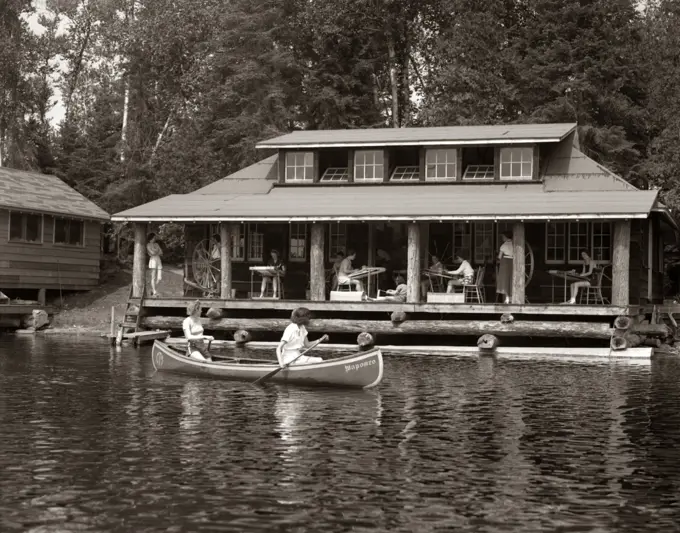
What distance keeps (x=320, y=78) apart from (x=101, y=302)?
53.5 feet

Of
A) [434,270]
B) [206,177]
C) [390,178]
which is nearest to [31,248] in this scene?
[206,177]

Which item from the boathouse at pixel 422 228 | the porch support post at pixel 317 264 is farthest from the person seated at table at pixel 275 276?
the porch support post at pixel 317 264

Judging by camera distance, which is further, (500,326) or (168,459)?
(500,326)

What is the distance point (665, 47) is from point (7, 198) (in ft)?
94.6

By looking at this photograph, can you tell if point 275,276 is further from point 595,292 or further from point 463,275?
point 595,292

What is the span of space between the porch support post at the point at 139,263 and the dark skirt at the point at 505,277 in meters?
11.4

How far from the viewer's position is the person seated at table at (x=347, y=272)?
33938 millimetres

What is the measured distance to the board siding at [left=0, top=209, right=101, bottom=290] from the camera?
4253 centimetres

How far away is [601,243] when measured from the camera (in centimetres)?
3475

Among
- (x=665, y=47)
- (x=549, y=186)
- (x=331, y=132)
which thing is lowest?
(x=549, y=186)

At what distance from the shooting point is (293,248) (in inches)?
1516

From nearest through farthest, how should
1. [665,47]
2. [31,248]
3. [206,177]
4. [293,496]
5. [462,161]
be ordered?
[293,496] < [462,161] < [31,248] < [665,47] < [206,177]

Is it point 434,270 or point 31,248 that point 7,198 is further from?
point 434,270

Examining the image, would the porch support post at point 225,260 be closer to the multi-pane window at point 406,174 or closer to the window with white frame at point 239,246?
the window with white frame at point 239,246
